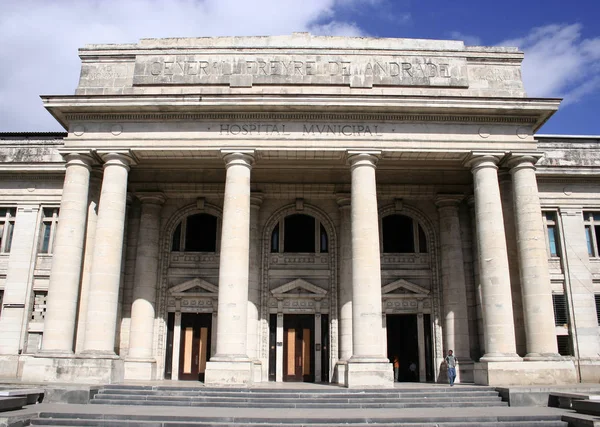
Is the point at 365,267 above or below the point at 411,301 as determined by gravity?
above

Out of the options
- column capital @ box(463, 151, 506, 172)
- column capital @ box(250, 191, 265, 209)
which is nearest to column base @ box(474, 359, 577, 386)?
column capital @ box(463, 151, 506, 172)

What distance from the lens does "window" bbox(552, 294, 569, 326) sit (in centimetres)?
2634

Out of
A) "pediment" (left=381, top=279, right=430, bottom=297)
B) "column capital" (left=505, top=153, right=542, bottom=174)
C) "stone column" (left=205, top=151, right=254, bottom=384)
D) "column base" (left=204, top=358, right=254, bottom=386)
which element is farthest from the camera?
"pediment" (left=381, top=279, right=430, bottom=297)

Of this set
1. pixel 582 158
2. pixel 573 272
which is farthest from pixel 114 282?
pixel 582 158

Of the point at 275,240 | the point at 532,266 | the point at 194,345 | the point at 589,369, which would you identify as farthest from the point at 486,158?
the point at 194,345

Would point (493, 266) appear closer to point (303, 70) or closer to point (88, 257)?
point (303, 70)

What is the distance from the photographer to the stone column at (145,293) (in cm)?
2480

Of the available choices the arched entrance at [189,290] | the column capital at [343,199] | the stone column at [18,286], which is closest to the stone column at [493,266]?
the column capital at [343,199]

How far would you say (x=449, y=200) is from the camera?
2695 centimetres

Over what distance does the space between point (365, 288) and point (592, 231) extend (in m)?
14.1

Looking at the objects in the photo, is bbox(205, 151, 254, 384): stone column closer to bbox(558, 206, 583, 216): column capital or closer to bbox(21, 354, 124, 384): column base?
bbox(21, 354, 124, 384): column base

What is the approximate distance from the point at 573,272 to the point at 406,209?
8.62 metres

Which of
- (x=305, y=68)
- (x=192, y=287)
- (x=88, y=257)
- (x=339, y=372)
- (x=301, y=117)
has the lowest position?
(x=339, y=372)

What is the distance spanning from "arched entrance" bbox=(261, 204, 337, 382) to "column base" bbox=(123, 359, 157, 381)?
17.1ft
